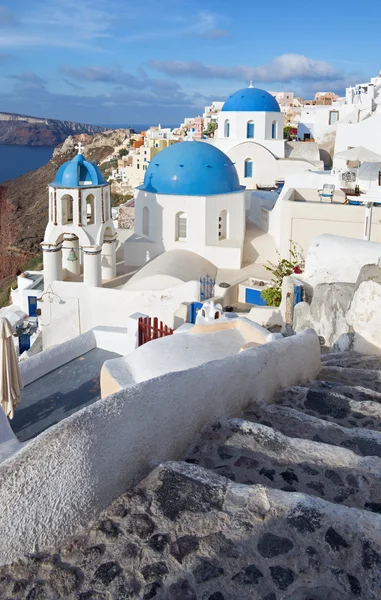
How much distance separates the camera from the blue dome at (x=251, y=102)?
86.7 ft

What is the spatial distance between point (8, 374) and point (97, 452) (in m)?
5.15

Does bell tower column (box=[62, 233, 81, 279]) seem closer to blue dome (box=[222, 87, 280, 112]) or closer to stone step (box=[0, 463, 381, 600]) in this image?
blue dome (box=[222, 87, 280, 112])

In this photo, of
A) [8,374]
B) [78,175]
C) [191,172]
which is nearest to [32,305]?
[78,175]

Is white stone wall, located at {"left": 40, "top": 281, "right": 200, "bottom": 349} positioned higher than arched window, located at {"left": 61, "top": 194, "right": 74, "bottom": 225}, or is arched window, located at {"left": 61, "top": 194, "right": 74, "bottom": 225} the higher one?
arched window, located at {"left": 61, "top": 194, "right": 74, "bottom": 225}

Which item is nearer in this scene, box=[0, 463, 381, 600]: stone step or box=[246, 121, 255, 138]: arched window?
box=[0, 463, 381, 600]: stone step

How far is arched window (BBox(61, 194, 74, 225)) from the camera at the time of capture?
1550 centimetres

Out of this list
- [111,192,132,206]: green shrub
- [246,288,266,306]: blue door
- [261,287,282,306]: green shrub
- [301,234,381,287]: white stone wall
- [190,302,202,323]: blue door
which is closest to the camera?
[301,234,381,287]: white stone wall

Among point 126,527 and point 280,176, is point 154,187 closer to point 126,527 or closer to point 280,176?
point 280,176

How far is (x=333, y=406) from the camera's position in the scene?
440 cm

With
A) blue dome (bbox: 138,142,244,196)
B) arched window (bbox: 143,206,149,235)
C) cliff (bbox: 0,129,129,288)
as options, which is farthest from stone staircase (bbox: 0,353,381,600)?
cliff (bbox: 0,129,129,288)

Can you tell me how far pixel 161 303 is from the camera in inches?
530

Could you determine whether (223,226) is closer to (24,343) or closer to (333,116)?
(24,343)

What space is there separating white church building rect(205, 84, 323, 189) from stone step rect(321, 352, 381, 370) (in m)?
18.3

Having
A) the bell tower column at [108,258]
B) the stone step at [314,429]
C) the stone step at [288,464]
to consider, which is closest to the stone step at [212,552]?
the stone step at [288,464]
